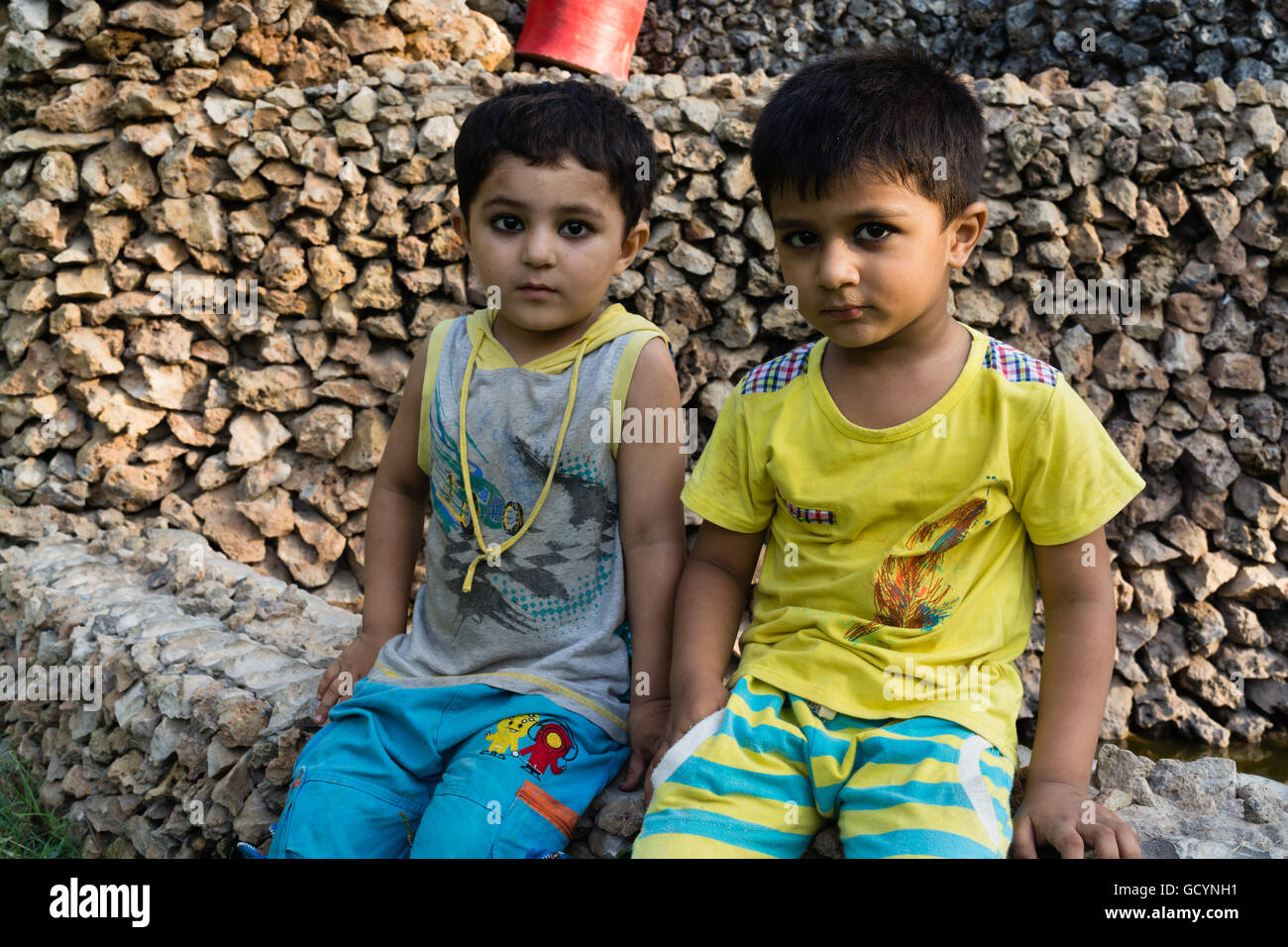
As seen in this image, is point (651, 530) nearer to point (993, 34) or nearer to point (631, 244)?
point (631, 244)

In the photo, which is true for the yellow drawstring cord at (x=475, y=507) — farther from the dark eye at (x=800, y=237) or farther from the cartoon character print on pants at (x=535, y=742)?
the dark eye at (x=800, y=237)

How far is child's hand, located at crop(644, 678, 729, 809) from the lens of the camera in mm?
1614

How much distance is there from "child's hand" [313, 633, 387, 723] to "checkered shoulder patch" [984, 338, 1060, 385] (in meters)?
1.28

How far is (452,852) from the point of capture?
5.33 ft

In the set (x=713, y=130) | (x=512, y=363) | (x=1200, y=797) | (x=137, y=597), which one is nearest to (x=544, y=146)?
(x=512, y=363)

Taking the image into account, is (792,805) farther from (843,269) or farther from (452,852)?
(843,269)

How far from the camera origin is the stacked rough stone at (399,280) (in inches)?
149

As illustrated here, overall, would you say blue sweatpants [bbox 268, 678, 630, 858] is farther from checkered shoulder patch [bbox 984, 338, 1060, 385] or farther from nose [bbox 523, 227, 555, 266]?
checkered shoulder patch [bbox 984, 338, 1060, 385]

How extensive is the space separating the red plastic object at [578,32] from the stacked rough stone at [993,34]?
4.76 feet

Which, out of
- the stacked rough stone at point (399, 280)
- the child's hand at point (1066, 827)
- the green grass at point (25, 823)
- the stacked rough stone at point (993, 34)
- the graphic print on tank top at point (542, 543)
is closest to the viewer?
the child's hand at point (1066, 827)

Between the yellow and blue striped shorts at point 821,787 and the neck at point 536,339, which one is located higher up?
the neck at point 536,339

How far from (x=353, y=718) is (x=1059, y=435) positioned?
1.25 meters

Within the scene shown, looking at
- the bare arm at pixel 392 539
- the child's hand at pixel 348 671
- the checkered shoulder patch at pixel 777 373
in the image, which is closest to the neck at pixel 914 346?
the checkered shoulder patch at pixel 777 373

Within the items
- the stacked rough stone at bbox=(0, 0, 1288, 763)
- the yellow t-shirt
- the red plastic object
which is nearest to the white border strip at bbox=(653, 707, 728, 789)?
the yellow t-shirt
